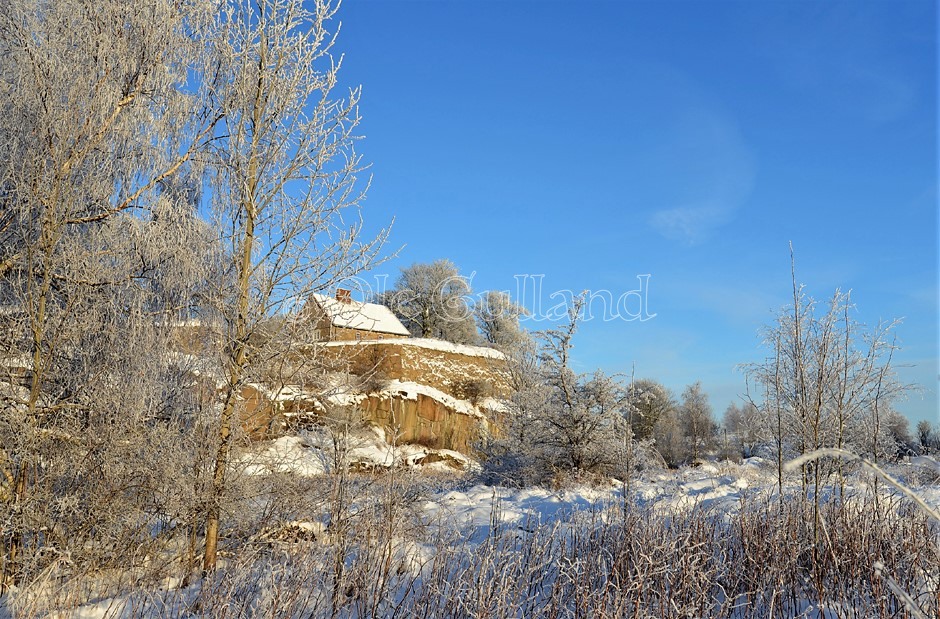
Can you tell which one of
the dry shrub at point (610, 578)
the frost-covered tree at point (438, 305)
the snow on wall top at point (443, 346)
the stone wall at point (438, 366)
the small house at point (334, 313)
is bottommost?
the dry shrub at point (610, 578)

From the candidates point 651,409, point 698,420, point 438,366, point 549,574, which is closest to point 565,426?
point 549,574

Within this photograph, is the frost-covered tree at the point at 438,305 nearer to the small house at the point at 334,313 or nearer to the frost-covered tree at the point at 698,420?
the frost-covered tree at the point at 698,420

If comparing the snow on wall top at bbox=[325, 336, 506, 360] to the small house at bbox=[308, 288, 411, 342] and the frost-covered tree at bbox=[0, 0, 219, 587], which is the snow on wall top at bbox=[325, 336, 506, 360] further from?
the small house at bbox=[308, 288, 411, 342]

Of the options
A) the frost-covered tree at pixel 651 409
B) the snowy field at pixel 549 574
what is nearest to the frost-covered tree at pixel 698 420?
the frost-covered tree at pixel 651 409

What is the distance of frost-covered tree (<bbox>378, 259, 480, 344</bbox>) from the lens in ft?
129

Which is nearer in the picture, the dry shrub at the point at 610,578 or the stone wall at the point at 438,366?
the dry shrub at the point at 610,578

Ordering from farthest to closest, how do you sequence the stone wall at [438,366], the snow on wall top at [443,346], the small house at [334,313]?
the snow on wall top at [443,346], the stone wall at [438,366], the small house at [334,313]

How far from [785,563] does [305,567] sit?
3143 mm

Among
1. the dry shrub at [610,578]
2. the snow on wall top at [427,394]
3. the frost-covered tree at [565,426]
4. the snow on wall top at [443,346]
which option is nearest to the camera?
the dry shrub at [610,578]

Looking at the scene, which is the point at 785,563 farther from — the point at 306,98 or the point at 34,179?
the point at 34,179

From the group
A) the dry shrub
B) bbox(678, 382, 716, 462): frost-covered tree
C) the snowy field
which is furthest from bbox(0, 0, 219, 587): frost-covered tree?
bbox(678, 382, 716, 462): frost-covered tree

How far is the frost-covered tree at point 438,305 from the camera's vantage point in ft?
129

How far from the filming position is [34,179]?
528 cm

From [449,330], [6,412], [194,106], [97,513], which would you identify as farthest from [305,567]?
[449,330]
